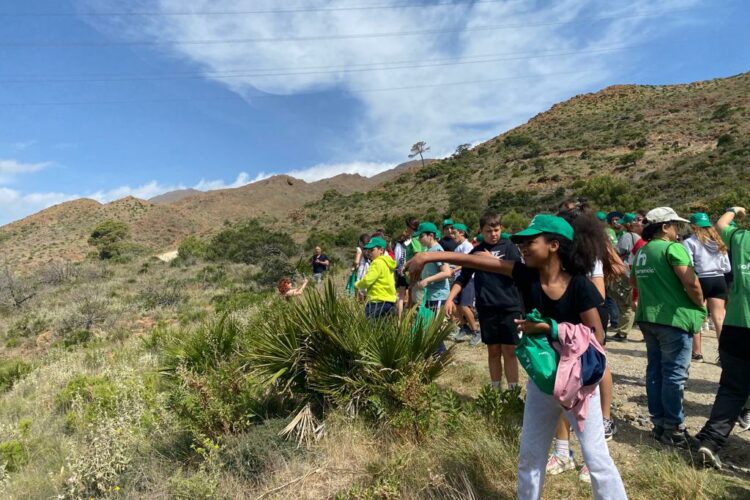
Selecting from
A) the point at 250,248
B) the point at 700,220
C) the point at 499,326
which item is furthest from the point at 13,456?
the point at 250,248

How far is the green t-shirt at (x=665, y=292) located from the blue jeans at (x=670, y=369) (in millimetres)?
74

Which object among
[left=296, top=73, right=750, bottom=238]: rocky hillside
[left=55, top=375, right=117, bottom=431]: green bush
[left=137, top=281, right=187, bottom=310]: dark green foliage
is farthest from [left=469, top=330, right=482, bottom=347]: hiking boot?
[left=296, top=73, right=750, bottom=238]: rocky hillside

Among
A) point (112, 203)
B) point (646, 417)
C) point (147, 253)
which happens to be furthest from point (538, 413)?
point (112, 203)

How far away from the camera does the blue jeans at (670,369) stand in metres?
Result: 3.33

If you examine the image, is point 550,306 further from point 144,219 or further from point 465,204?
point 144,219

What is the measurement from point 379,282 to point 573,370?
3.20m

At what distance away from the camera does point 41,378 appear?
27.5 feet

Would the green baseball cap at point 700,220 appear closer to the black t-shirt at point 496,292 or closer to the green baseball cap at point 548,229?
the black t-shirt at point 496,292

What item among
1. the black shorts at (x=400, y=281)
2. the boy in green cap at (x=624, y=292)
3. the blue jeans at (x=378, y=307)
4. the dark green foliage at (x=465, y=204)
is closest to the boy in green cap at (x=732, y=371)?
the blue jeans at (x=378, y=307)

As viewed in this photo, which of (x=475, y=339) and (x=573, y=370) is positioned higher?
(x=573, y=370)

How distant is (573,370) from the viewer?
2.04m

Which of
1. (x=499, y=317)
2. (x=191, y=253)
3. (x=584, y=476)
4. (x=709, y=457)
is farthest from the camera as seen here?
(x=191, y=253)

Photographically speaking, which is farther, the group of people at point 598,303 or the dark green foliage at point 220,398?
the dark green foliage at point 220,398

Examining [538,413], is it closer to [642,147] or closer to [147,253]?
[642,147]
